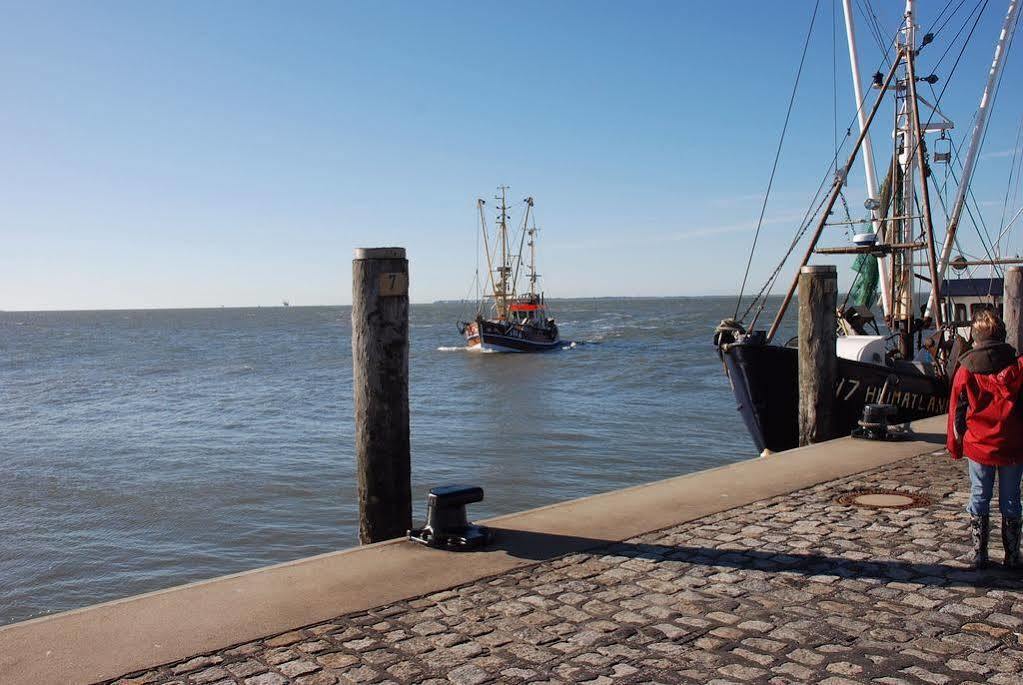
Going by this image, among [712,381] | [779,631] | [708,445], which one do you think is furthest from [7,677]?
[712,381]

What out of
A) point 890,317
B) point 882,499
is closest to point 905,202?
point 890,317

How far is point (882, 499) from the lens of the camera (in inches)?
278

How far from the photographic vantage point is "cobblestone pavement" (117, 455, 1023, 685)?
3902 millimetres

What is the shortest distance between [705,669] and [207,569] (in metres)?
7.85

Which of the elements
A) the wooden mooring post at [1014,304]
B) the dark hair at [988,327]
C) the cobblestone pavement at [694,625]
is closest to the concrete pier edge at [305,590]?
the cobblestone pavement at [694,625]

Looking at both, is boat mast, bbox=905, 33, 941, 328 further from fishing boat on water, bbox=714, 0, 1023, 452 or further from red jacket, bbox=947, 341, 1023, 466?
red jacket, bbox=947, 341, 1023, 466

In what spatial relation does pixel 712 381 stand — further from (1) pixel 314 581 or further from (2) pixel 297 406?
(1) pixel 314 581

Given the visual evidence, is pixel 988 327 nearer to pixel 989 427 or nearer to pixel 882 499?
pixel 989 427

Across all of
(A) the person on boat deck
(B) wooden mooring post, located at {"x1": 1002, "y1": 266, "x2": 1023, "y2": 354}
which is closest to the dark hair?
(A) the person on boat deck

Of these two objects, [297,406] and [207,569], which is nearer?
[207,569]

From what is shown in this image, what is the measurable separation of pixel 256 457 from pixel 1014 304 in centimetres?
1379

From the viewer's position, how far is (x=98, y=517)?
1305cm

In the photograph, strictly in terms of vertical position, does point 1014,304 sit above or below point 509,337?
above

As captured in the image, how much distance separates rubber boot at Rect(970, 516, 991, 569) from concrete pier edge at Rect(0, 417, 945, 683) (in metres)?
1.95
